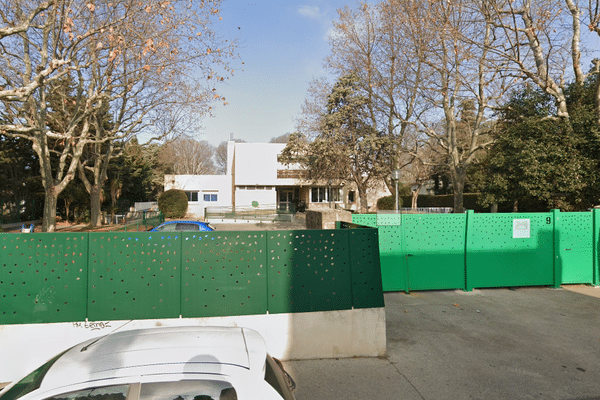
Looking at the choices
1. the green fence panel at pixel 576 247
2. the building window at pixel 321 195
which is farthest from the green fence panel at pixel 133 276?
the building window at pixel 321 195

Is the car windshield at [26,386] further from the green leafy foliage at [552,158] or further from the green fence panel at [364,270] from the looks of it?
the green leafy foliage at [552,158]

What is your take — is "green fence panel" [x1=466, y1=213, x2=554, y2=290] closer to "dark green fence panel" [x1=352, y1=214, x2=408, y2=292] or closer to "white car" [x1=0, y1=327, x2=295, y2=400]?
"dark green fence panel" [x1=352, y1=214, x2=408, y2=292]

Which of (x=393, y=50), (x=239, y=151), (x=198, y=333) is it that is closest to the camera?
(x=198, y=333)

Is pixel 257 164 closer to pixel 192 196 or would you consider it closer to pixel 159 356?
pixel 192 196

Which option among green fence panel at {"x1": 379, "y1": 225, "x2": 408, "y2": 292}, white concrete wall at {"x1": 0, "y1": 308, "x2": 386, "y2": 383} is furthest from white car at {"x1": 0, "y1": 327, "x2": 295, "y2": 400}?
green fence panel at {"x1": 379, "y1": 225, "x2": 408, "y2": 292}

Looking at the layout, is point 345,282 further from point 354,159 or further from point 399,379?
point 354,159

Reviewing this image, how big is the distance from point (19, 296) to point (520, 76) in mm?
16565

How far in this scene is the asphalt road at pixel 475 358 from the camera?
445 cm

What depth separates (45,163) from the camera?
55.7ft

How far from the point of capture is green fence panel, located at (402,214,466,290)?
8.99m

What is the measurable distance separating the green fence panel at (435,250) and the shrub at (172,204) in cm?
3165

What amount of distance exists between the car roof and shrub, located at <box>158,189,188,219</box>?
117 feet

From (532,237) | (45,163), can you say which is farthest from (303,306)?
(45,163)

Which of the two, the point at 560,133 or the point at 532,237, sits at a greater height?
the point at 560,133
